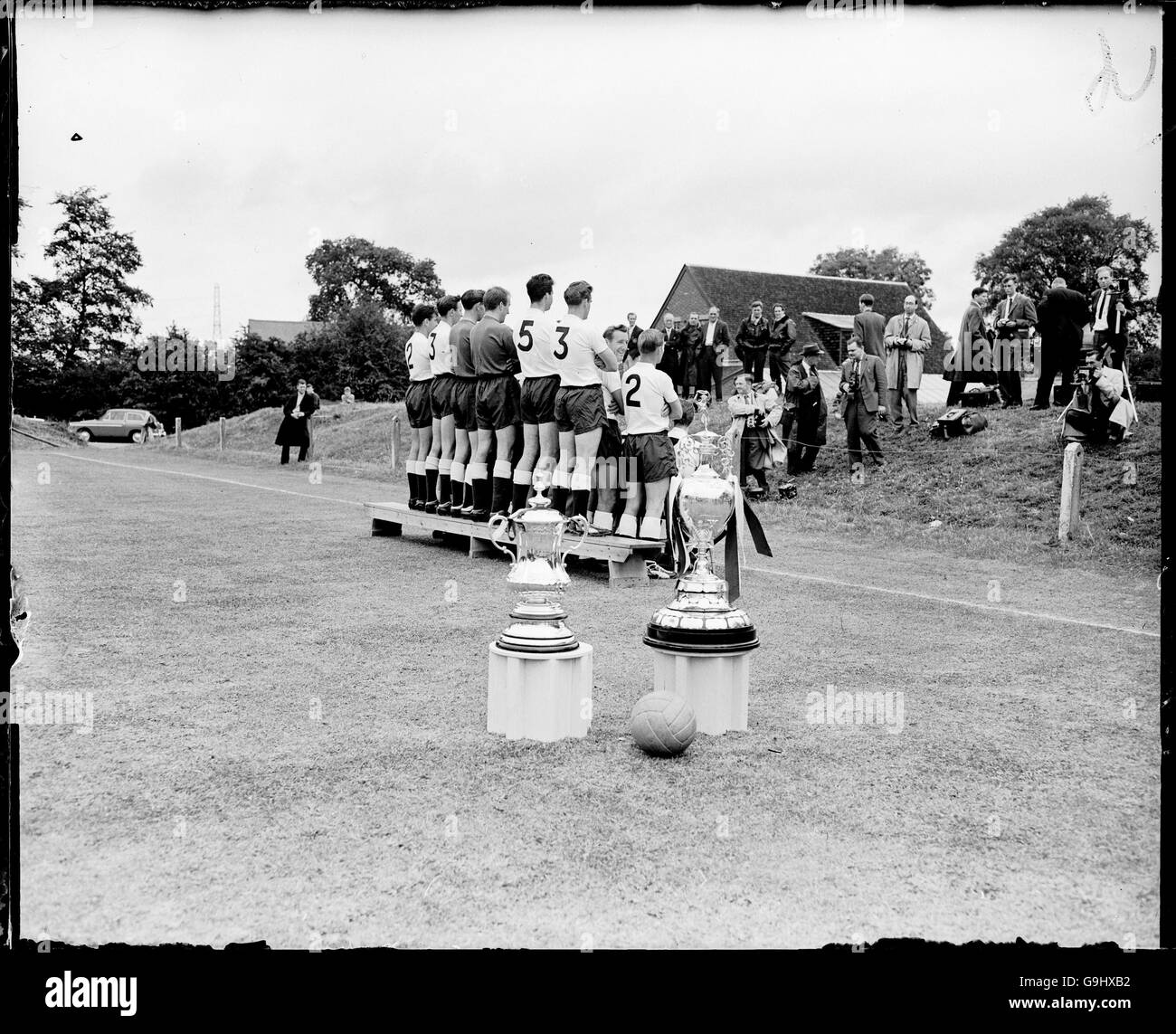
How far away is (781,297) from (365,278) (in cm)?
1292

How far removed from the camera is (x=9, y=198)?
8.71 feet

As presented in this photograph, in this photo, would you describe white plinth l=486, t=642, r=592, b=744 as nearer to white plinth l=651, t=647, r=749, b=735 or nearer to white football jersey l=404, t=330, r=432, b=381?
white plinth l=651, t=647, r=749, b=735

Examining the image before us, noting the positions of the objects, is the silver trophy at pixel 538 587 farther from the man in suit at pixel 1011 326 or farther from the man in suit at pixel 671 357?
the man in suit at pixel 671 357

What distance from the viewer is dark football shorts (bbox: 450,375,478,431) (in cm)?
1145

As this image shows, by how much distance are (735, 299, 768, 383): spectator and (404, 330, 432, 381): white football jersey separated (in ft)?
28.0

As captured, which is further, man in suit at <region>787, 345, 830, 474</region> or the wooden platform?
man in suit at <region>787, 345, 830, 474</region>

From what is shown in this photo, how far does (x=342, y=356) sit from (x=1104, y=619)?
2940cm

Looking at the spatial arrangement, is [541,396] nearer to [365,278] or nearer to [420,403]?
[420,403]

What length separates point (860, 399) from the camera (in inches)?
654

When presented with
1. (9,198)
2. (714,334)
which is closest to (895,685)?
(9,198)

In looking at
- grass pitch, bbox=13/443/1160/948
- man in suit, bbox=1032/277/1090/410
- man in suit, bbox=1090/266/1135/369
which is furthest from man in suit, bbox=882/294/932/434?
grass pitch, bbox=13/443/1160/948

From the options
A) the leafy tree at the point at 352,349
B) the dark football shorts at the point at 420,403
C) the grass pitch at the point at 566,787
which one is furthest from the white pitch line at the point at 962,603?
the leafy tree at the point at 352,349

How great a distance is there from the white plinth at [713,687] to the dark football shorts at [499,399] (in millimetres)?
6221

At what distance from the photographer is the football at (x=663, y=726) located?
470cm
